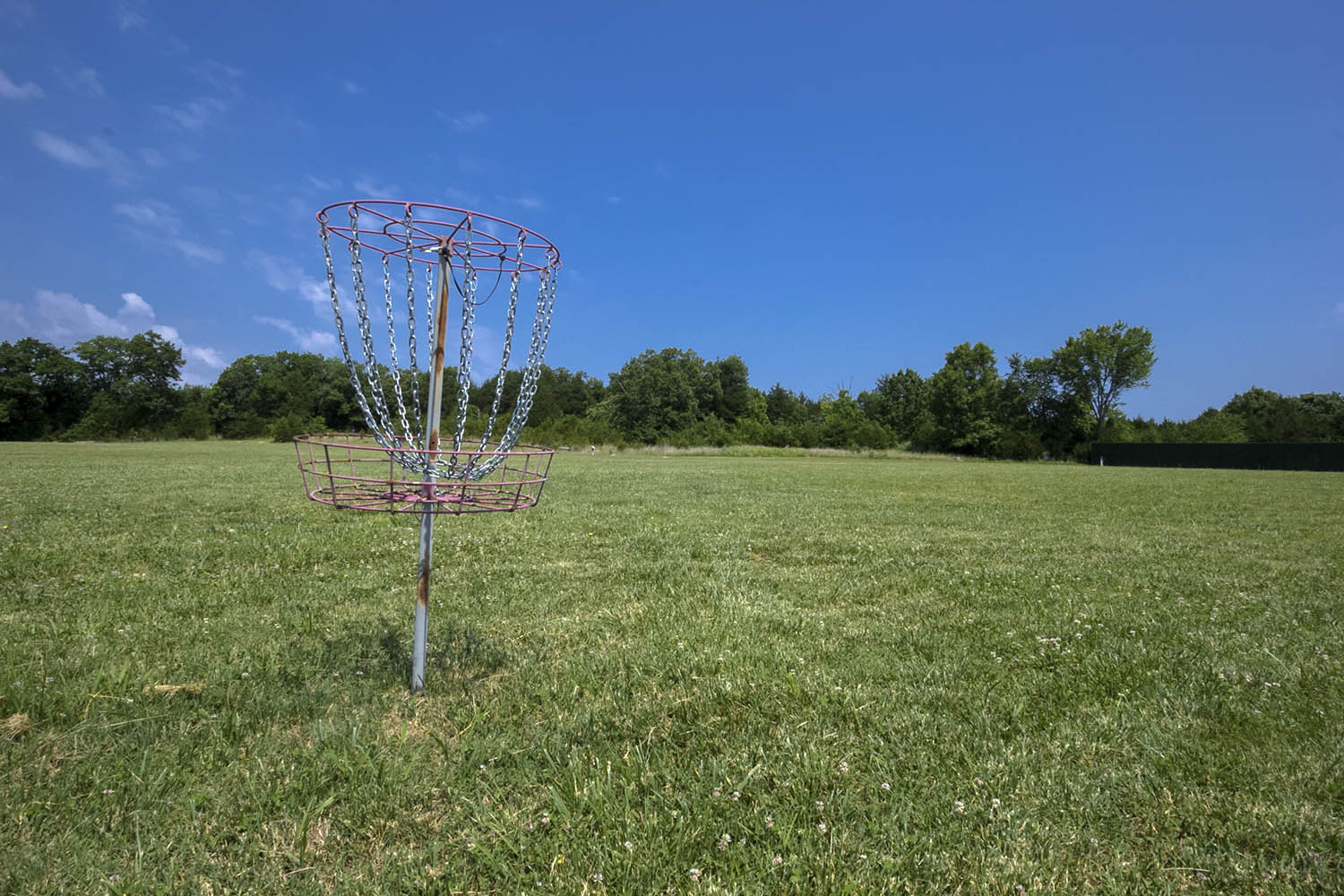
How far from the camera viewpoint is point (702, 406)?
81250 mm

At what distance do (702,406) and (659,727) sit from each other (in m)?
78.5

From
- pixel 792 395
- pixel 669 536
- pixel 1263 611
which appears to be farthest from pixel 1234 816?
pixel 792 395

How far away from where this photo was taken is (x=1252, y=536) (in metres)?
9.65

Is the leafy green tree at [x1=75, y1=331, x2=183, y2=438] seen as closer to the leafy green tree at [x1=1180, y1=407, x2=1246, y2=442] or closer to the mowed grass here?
the mowed grass

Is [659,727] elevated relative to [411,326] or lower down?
lower down

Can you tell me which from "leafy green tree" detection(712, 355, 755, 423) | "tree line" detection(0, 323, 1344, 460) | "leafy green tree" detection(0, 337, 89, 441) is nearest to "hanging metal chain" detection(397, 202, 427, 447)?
"tree line" detection(0, 323, 1344, 460)

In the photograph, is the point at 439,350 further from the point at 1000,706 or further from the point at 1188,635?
the point at 1188,635

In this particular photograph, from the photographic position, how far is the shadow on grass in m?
3.71

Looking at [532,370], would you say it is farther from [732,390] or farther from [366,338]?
[732,390]

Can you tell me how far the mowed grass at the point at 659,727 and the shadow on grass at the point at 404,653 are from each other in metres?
0.02

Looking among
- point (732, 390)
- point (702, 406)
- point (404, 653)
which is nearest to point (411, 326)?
point (404, 653)

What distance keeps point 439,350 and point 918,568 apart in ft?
18.0

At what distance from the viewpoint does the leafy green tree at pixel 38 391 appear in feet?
217

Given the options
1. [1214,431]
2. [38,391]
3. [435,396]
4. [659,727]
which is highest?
[38,391]
